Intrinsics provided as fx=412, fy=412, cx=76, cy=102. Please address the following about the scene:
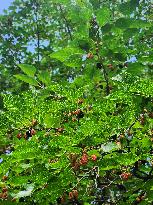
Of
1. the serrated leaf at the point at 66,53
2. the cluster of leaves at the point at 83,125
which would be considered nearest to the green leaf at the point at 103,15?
the cluster of leaves at the point at 83,125

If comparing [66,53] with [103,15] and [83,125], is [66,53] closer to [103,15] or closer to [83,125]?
[103,15]

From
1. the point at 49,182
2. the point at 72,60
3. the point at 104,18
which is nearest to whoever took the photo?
the point at 49,182

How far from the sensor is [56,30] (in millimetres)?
11758

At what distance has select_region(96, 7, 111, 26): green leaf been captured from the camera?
3.59 m

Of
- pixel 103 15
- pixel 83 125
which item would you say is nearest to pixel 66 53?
pixel 103 15

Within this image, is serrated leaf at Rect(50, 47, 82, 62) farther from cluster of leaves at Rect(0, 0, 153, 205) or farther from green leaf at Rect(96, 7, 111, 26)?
green leaf at Rect(96, 7, 111, 26)

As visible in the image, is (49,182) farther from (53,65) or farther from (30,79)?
(53,65)

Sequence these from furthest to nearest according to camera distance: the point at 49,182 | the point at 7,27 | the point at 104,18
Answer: the point at 7,27 → the point at 104,18 → the point at 49,182

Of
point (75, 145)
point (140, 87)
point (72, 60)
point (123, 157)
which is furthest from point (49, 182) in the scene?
point (72, 60)

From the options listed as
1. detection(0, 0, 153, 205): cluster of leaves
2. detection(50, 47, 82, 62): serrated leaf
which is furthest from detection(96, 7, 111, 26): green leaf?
detection(50, 47, 82, 62): serrated leaf

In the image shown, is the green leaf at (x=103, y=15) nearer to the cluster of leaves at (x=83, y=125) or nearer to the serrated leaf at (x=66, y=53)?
the cluster of leaves at (x=83, y=125)

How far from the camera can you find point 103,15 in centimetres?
367

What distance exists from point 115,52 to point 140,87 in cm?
113

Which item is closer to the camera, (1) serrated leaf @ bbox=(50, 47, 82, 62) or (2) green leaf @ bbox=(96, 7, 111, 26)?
(2) green leaf @ bbox=(96, 7, 111, 26)
